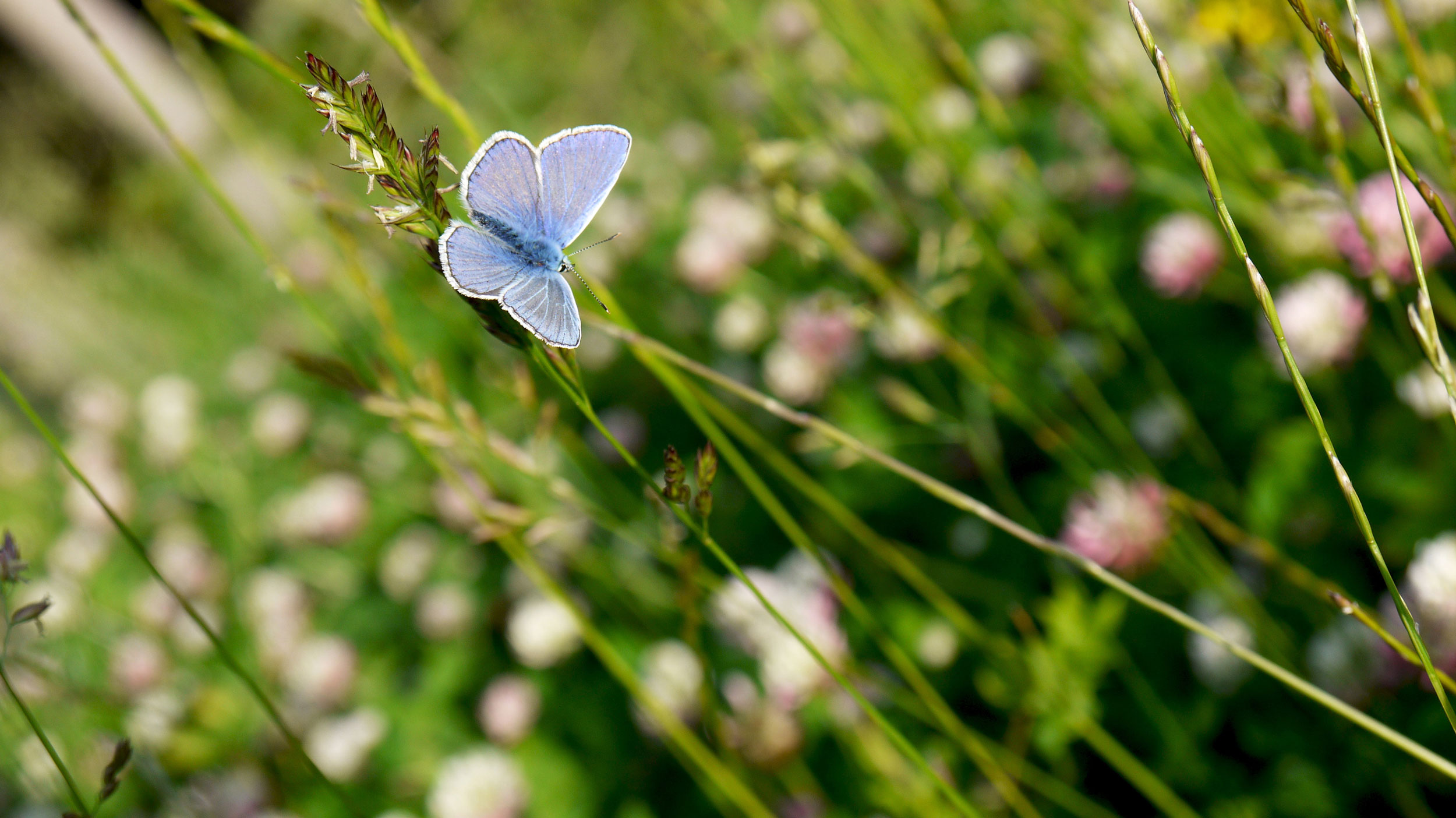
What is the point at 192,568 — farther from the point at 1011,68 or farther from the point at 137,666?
the point at 1011,68

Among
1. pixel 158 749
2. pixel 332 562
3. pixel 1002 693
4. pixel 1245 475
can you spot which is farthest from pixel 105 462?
pixel 1245 475

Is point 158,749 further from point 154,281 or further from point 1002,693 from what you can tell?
point 154,281

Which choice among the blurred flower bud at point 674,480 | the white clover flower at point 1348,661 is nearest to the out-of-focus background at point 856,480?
the white clover flower at point 1348,661

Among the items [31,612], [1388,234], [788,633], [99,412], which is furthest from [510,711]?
[99,412]

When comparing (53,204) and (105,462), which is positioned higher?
(53,204)

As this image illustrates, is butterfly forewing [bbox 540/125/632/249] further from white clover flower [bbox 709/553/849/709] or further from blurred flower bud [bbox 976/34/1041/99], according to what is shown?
blurred flower bud [bbox 976/34/1041/99]

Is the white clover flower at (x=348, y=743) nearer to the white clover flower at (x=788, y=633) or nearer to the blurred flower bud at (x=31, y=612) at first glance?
the white clover flower at (x=788, y=633)
